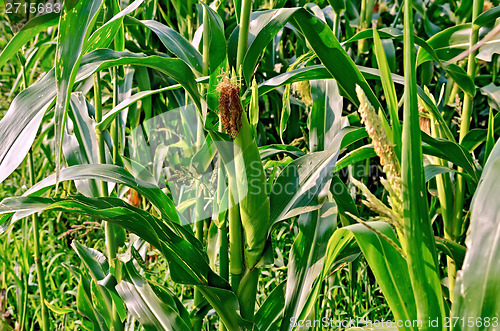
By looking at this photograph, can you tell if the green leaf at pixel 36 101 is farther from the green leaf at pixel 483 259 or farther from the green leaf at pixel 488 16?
the green leaf at pixel 488 16

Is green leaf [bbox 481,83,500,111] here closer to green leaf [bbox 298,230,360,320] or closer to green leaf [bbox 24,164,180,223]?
green leaf [bbox 298,230,360,320]

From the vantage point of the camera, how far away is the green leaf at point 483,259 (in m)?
0.39

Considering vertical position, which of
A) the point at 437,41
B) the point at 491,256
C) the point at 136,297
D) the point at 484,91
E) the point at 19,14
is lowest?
the point at 136,297

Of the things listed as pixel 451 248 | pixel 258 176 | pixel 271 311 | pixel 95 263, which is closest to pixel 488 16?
pixel 451 248

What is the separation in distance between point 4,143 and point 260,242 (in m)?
0.36

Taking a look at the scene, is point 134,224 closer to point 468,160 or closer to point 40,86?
point 40,86

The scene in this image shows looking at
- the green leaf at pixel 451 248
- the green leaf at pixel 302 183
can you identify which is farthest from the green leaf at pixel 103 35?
the green leaf at pixel 451 248

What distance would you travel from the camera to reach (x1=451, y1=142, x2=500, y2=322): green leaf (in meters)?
0.39

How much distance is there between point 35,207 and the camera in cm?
61

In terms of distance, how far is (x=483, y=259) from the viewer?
1.29 ft

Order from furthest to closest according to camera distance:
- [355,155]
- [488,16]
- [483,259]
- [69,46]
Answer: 1. [488,16]
2. [355,155]
3. [69,46]
4. [483,259]

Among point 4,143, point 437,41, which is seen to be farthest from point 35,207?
point 437,41

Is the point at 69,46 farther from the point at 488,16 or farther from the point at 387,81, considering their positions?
the point at 488,16

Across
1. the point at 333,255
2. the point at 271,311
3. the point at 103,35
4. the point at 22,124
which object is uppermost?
the point at 103,35
